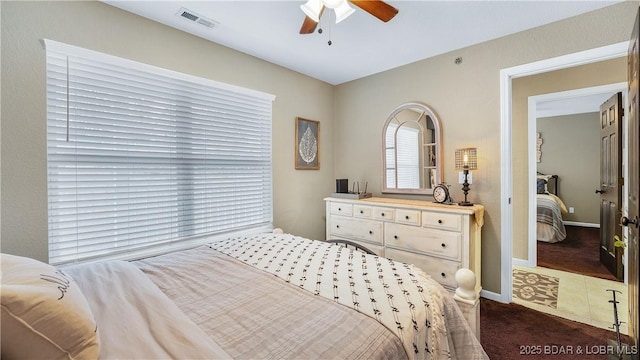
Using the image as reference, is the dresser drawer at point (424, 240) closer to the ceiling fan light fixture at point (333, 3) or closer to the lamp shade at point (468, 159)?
the lamp shade at point (468, 159)

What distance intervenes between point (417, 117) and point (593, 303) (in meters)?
2.48

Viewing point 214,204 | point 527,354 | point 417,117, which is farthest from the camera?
point 417,117

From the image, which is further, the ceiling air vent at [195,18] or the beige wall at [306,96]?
the ceiling air vent at [195,18]

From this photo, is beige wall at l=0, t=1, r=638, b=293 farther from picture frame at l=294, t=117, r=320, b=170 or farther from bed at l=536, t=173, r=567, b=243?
bed at l=536, t=173, r=567, b=243

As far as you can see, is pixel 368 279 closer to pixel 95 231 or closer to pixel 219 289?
pixel 219 289

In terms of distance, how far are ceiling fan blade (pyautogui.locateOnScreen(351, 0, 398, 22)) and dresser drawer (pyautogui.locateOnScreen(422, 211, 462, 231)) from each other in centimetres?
172

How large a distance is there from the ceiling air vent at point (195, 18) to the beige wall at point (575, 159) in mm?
7280

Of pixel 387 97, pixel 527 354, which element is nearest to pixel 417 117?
pixel 387 97

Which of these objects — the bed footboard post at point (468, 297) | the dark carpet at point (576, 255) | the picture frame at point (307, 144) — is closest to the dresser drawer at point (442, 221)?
the bed footboard post at point (468, 297)

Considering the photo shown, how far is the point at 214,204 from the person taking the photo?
9.04 feet

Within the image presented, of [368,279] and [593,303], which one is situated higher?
[368,279]

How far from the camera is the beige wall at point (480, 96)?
90.0 inches

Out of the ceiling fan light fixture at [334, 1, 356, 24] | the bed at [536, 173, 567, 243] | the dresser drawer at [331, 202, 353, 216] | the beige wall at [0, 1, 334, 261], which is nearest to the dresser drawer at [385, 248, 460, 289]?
the dresser drawer at [331, 202, 353, 216]

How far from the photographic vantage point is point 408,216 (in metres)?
2.75
